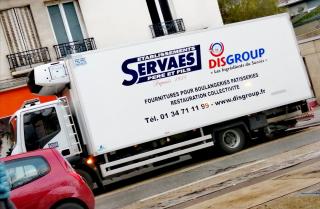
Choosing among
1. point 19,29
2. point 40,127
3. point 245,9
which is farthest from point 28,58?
point 245,9

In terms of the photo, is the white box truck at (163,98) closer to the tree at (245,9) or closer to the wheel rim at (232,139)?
the wheel rim at (232,139)

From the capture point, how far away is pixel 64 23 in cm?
2238

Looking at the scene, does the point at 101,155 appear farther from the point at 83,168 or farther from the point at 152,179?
the point at 152,179

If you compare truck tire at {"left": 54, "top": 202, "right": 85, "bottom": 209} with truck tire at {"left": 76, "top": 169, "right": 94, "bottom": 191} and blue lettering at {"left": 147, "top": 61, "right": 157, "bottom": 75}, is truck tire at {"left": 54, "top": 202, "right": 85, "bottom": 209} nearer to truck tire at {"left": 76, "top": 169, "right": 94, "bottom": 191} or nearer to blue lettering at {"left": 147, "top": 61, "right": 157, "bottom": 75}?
truck tire at {"left": 76, "top": 169, "right": 94, "bottom": 191}

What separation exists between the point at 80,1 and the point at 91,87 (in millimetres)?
10744

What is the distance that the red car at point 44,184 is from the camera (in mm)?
7012

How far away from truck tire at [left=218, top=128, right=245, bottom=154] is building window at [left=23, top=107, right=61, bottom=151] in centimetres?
477

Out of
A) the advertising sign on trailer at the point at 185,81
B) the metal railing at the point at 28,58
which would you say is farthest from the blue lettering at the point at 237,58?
the metal railing at the point at 28,58

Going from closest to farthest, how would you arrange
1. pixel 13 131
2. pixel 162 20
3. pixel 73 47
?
pixel 13 131
pixel 73 47
pixel 162 20

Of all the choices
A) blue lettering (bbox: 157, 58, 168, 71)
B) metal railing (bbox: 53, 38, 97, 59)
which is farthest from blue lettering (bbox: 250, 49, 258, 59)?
metal railing (bbox: 53, 38, 97, 59)

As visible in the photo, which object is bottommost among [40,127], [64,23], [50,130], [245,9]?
[50,130]

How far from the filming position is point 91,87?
1288 centimetres

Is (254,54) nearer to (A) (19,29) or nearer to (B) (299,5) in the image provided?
(A) (19,29)

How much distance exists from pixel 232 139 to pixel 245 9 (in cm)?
1523
